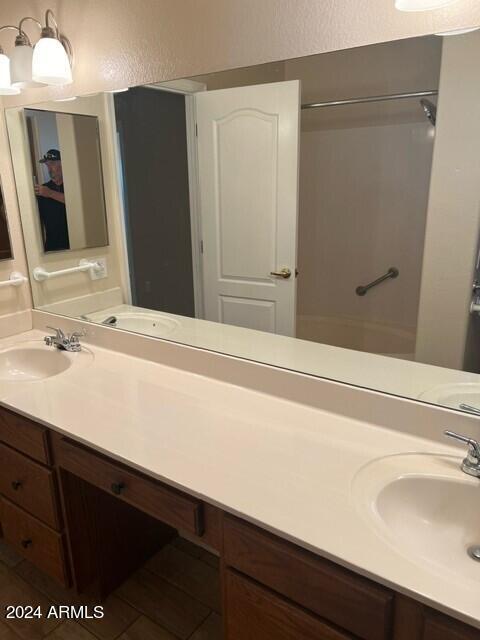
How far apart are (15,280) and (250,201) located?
1227 mm

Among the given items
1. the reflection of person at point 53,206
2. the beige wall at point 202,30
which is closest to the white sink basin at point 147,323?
the reflection of person at point 53,206

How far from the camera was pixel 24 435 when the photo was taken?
1431 mm

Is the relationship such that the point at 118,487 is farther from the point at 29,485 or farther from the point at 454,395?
the point at 454,395

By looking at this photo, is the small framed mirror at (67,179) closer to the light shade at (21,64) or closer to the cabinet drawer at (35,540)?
the light shade at (21,64)

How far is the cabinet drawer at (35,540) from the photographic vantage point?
1517 millimetres

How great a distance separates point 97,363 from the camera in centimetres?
175

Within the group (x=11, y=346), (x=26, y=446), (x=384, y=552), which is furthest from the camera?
(x=11, y=346)

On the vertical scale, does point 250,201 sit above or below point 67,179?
below

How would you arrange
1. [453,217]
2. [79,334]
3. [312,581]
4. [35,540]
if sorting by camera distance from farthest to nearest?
1. [79,334]
2. [35,540]
3. [453,217]
4. [312,581]

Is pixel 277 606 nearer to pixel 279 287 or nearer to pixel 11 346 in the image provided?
pixel 279 287

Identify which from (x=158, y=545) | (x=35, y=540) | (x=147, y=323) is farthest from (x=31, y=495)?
(x=147, y=323)

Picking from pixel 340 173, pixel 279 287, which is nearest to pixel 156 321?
pixel 279 287

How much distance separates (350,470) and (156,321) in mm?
1021

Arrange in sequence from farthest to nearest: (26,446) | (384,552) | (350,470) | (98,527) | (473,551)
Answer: (98,527) → (26,446) → (350,470) → (473,551) → (384,552)
